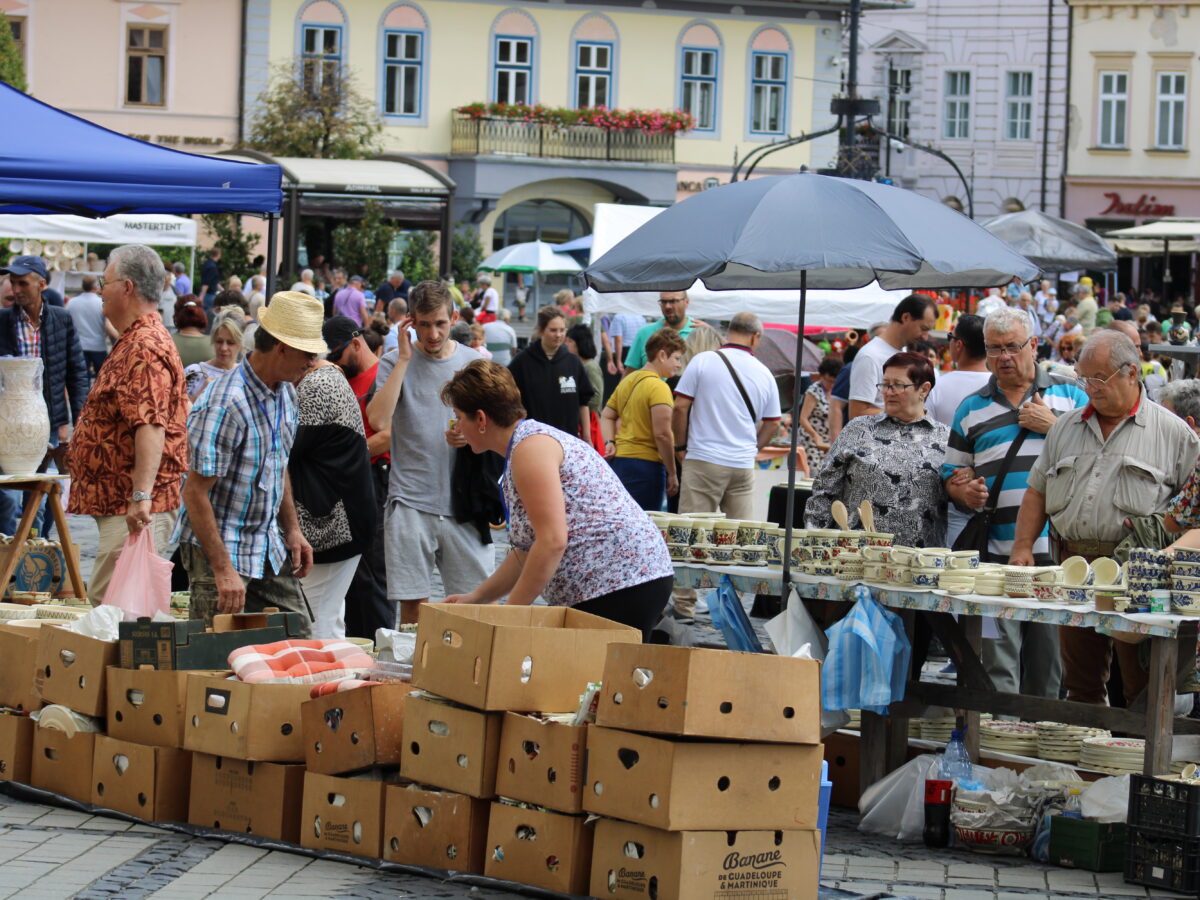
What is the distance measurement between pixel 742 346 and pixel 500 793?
18.6 feet

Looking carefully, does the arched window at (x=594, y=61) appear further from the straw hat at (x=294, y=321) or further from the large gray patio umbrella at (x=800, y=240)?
the straw hat at (x=294, y=321)

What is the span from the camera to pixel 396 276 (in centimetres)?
2775

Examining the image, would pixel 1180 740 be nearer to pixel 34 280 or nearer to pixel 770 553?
pixel 770 553

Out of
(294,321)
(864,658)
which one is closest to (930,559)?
(864,658)

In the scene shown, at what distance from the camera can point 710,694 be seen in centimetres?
509

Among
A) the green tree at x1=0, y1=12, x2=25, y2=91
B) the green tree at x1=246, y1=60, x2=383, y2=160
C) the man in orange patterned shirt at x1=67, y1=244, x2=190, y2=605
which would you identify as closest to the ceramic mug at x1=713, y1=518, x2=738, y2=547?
the man in orange patterned shirt at x1=67, y1=244, x2=190, y2=605

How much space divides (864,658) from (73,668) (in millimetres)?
2717

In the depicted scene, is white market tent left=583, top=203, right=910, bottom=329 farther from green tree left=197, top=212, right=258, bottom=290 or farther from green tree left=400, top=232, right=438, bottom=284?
green tree left=197, top=212, right=258, bottom=290

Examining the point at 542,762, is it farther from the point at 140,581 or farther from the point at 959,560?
the point at 140,581

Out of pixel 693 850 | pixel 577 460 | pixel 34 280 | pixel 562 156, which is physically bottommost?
pixel 693 850

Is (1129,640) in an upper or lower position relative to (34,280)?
lower

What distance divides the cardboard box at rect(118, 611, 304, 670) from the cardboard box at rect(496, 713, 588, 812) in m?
1.26

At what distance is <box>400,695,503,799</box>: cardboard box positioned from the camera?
5512 millimetres

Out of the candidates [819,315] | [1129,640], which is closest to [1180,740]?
[1129,640]
